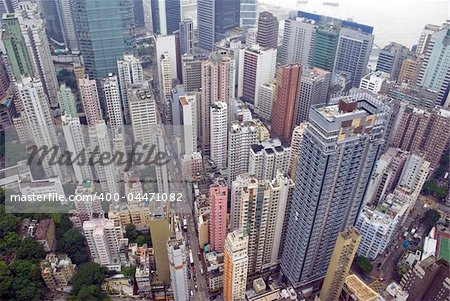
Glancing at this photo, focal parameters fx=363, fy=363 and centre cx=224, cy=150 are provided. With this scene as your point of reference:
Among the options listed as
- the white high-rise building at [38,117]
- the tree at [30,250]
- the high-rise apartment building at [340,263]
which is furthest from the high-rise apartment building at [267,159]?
the white high-rise building at [38,117]

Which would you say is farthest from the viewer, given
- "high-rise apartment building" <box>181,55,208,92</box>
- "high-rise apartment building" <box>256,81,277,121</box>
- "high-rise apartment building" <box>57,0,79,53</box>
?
"high-rise apartment building" <box>57,0,79,53</box>

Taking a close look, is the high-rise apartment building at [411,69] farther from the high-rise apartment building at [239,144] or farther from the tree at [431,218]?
the high-rise apartment building at [239,144]

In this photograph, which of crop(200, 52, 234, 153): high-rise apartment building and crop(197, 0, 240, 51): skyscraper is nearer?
crop(200, 52, 234, 153): high-rise apartment building

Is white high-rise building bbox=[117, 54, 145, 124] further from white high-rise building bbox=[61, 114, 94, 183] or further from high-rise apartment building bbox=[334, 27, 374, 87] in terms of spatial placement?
high-rise apartment building bbox=[334, 27, 374, 87]

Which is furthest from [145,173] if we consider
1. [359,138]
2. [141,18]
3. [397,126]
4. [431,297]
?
[141,18]

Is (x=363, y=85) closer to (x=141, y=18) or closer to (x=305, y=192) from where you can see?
(x=305, y=192)

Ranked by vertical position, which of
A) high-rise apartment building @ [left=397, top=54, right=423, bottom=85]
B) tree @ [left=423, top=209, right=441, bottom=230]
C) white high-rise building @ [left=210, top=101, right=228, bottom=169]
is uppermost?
high-rise apartment building @ [left=397, top=54, right=423, bottom=85]

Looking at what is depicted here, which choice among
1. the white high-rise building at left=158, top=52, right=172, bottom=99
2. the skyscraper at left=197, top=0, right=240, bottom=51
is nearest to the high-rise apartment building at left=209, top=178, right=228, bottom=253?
the white high-rise building at left=158, top=52, right=172, bottom=99

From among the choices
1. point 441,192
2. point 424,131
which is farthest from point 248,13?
point 441,192
